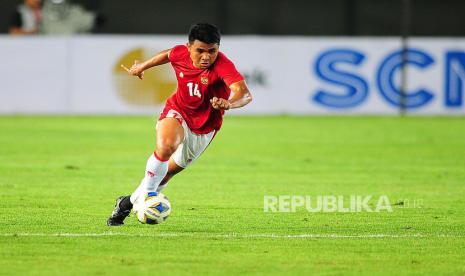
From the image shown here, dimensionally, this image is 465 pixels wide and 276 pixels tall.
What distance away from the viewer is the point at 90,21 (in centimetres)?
3127

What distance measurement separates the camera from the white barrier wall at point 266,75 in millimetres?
26938

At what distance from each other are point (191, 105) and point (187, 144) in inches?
14.6

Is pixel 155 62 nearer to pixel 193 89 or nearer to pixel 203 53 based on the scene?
pixel 193 89

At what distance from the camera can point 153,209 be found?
9.52 metres

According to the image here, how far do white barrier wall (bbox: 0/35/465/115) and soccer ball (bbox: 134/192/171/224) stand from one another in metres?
17.1

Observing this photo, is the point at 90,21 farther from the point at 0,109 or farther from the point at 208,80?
the point at 208,80

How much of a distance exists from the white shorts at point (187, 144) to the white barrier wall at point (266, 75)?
16474 millimetres

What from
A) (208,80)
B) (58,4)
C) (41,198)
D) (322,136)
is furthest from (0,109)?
(208,80)

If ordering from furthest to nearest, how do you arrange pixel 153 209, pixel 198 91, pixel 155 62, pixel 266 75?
pixel 266 75 → pixel 155 62 → pixel 198 91 → pixel 153 209

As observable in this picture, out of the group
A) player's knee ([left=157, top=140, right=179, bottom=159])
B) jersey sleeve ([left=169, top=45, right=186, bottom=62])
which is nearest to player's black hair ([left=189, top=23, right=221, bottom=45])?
jersey sleeve ([left=169, top=45, right=186, bottom=62])

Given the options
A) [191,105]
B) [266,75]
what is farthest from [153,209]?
[266,75]

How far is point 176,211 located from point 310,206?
5.15 ft

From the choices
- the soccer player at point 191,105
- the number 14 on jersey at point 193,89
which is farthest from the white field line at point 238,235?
the number 14 on jersey at point 193,89

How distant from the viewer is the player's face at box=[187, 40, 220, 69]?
9688 mm
